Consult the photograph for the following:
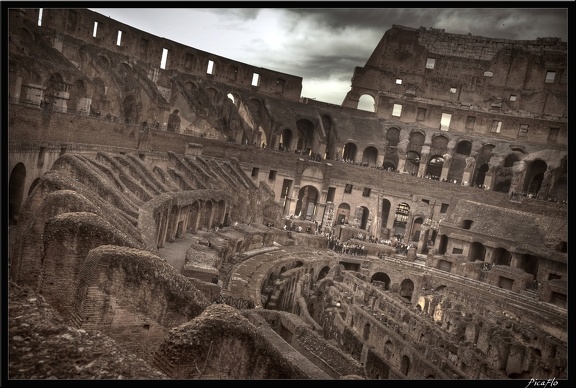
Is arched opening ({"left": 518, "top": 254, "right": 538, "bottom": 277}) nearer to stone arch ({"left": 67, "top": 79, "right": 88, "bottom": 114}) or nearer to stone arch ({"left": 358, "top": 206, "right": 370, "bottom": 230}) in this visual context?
stone arch ({"left": 358, "top": 206, "right": 370, "bottom": 230})

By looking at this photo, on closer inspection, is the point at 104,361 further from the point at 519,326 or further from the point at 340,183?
the point at 340,183

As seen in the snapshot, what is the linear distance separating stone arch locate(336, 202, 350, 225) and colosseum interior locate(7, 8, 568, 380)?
0.21 m

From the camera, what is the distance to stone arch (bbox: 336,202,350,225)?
38578 millimetres

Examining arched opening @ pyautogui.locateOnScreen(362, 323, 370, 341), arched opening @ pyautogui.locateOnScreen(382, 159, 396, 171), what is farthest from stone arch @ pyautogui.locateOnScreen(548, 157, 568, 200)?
arched opening @ pyautogui.locateOnScreen(362, 323, 370, 341)

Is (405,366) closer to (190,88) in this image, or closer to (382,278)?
(382,278)

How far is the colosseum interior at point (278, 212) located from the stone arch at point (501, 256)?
157 mm

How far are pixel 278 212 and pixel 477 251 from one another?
13.6 m

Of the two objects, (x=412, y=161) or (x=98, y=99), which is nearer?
(x=98, y=99)

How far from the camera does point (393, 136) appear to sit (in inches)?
1738

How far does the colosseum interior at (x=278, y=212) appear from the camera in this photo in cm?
834

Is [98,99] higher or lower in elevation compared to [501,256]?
higher

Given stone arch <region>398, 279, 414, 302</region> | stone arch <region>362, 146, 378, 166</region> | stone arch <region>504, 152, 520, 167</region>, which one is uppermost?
stone arch <region>504, 152, 520, 167</region>

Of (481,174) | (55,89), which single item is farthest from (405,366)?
(481,174)

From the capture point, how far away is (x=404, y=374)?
50.4 ft
